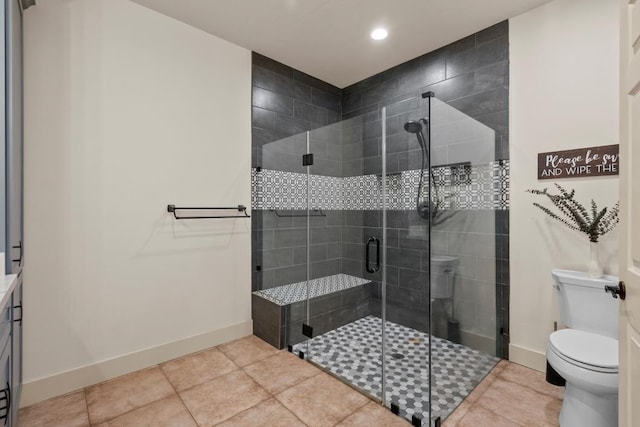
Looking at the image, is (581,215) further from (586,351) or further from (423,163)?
(423,163)

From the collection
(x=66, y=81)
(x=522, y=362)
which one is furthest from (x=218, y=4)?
(x=522, y=362)

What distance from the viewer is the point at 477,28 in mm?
2551

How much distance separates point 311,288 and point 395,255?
3.12ft

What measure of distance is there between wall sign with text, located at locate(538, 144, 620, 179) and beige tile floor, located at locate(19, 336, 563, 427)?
142cm

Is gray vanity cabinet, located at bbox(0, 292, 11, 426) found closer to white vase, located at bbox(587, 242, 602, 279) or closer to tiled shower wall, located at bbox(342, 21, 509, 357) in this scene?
tiled shower wall, located at bbox(342, 21, 509, 357)

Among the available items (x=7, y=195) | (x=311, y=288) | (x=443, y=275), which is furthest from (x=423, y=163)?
(x=7, y=195)

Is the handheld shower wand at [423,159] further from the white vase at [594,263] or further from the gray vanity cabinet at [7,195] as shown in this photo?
the gray vanity cabinet at [7,195]

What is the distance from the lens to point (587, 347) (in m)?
1.63

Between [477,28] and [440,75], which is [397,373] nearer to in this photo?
[440,75]

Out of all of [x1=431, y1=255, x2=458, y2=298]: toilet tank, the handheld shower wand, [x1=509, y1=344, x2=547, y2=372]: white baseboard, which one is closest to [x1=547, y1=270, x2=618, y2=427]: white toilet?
[x1=509, y1=344, x2=547, y2=372]: white baseboard

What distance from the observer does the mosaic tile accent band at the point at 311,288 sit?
2.42 m

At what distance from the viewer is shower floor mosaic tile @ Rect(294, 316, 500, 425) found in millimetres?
1838

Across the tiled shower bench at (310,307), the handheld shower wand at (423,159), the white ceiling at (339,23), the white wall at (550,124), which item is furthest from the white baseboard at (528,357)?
the white ceiling at (339,23)

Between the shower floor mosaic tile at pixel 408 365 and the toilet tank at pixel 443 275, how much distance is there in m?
0.28
